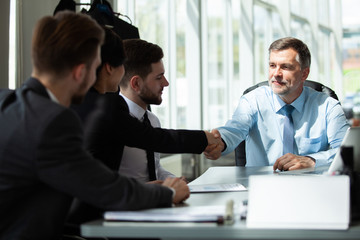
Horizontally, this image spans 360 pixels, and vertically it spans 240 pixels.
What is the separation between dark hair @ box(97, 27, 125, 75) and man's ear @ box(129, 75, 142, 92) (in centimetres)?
49

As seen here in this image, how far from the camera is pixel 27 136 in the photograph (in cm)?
133

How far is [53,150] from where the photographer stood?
131cm

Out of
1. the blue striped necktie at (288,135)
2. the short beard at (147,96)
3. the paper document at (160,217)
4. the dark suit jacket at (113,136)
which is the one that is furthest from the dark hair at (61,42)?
the blue striped necktie at (288,135)

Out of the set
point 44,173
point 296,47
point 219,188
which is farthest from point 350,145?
point 296,47

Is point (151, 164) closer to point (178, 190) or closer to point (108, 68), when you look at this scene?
point (108, 68)

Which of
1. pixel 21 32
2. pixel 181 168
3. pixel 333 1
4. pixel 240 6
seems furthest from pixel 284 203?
pixel 333 1

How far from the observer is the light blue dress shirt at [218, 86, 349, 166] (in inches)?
118

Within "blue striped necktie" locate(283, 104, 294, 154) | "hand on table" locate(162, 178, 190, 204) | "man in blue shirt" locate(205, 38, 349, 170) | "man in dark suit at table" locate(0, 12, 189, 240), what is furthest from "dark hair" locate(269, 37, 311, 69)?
"man in dark suit at table" locate(0, 12, 189, 240)

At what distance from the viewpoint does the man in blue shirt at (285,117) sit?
3014mm

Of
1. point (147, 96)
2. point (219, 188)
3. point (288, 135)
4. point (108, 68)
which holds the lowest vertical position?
point (219, 188)

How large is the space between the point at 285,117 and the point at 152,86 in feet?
3.10

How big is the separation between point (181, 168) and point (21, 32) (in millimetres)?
3424

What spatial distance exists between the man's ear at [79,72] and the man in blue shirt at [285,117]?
1.52m

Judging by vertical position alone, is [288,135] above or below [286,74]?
below
